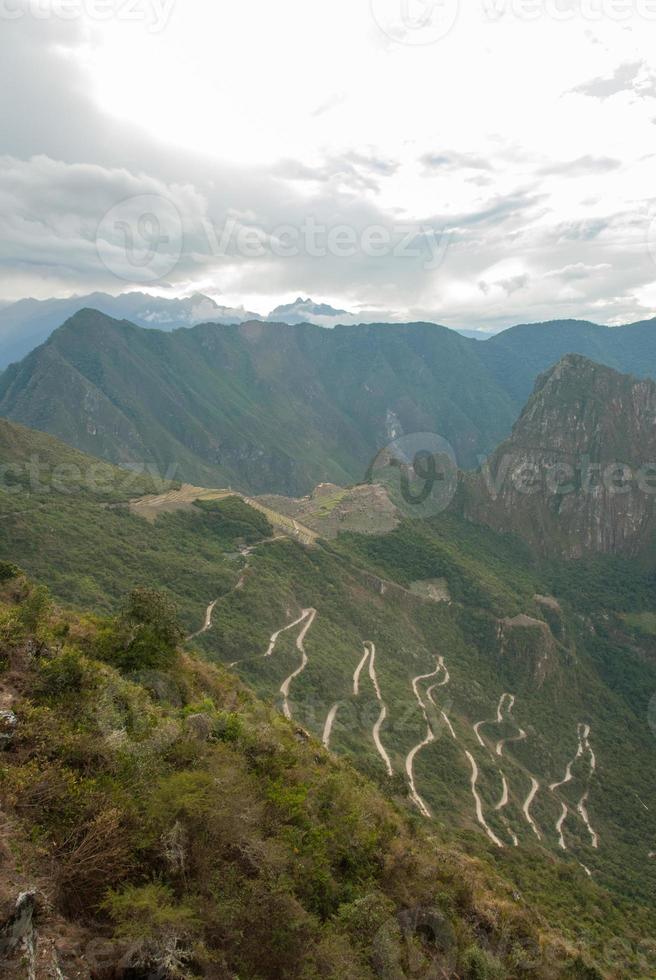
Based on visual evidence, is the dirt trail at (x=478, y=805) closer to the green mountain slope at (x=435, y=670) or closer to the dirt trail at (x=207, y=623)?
the green mountain slope at (x=435, y=670)

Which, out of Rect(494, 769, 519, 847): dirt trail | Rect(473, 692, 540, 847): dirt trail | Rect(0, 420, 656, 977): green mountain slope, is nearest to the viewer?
Rect(0, 420, 656, 977): green mountain slope

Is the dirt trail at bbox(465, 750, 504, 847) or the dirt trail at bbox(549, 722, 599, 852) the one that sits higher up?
the dirt trail at bbox(465, 750, 504, 847)

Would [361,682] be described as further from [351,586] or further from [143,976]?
[143,976]

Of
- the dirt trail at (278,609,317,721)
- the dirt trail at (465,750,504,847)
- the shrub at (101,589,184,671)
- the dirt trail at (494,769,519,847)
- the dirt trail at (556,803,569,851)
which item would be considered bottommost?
the dirt trail at (556,803,569,851)

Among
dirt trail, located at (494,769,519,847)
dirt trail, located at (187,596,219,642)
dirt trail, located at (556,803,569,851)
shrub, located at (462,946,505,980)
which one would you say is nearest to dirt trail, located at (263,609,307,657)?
dirt trail, located at (187,596,219,642)

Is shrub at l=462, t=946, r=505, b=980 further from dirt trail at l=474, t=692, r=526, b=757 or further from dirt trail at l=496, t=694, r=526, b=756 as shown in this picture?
dirt trail at l=496, t=694, r=526, b=756

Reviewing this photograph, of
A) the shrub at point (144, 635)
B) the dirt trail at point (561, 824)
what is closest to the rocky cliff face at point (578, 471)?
the dirt trail at point (561, 824)

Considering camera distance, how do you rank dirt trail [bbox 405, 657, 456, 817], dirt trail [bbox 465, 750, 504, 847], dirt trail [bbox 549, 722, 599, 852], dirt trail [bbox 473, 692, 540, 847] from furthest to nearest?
dirt trail [bbox 549, 722, 599, 852]
dirt trail [bbox 473, 692, 540, 847]
dirt trail [bbox 465, 750, 504, 847]
dirt trail [bbox 405, 657, 456, 817]
